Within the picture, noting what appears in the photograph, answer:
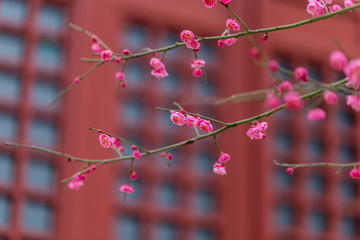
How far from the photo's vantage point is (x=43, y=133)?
4016 mm

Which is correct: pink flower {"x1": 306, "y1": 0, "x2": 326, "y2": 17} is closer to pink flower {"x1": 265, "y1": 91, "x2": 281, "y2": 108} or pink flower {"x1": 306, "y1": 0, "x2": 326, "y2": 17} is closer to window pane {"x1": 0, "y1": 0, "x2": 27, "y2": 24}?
pink flower {"x1": 265, "y1": 91, "x2": 281, "y2": 108}

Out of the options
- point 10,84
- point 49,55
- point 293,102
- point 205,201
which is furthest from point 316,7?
point 205,201

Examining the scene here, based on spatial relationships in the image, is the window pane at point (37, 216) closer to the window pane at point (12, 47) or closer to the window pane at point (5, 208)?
the window pane at point (5, 208)

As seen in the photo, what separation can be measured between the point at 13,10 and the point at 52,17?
0.82 feet

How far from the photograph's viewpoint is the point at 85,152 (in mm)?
4035

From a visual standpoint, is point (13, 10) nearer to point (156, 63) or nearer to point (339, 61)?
point (156, 63)

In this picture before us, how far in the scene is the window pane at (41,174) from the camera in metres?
3.93

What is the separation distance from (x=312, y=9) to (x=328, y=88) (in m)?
0.28

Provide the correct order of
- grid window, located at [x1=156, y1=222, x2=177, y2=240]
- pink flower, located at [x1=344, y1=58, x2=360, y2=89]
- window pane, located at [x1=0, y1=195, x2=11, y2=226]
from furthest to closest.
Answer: grid window, located at [x1=156, y1=222, x2=177, y2=240] → window pane, located at [x1=0, y1=195, x2=11, y2=226] → pink flower, located at [x1=344, y1=58, x2=360, y2=89]

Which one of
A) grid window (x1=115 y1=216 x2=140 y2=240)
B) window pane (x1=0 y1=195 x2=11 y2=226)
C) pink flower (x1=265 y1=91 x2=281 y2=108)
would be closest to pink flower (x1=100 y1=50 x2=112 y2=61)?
pink flower (x1=265 y1=91 x2=281 y2=108)

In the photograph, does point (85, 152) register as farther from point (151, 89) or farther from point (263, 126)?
point (263, 126)

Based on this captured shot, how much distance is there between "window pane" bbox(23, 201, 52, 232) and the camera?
3855 mm

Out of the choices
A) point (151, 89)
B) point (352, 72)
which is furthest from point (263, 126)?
point (151, 89)

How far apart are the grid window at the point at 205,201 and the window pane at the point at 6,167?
122cm
